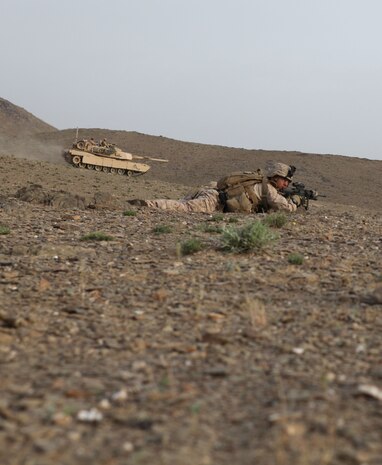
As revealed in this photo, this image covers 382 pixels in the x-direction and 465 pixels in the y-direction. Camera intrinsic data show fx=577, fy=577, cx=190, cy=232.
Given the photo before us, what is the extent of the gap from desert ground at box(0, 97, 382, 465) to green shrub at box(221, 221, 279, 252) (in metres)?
0.10

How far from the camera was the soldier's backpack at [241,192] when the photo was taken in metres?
11.4

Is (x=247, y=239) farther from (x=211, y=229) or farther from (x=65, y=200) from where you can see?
(x=65, y=200)

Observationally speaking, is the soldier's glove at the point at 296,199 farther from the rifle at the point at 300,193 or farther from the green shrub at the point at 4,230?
the green shrub at the point at 4,230

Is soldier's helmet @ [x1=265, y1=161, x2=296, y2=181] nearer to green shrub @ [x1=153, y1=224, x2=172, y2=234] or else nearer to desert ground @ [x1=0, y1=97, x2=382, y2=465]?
desert ground @ [x1=0, y1=97, x2=382, y2=465]

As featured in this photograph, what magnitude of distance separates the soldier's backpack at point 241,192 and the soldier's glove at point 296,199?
754 millimetres

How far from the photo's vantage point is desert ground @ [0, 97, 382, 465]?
2521 millimetres

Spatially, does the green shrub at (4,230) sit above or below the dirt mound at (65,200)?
below

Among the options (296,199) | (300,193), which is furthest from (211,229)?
(300,193)

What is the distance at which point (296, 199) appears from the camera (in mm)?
11734

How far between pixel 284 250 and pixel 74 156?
24817mm

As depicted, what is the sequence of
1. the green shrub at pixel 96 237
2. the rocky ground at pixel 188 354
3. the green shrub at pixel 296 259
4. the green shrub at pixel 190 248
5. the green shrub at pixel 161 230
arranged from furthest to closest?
1. the green shrub at pixel 161 230
2. the green shrub at pixel 96 237
3. the green shrub at pixel 190 248
4. the green shrub at pixel 296 259
5. the rocky ground at pixel 188 354

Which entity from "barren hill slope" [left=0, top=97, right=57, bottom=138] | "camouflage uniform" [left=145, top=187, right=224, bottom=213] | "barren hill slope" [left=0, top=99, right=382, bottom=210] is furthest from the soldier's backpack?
"barren hill slope" [left=0, top=97, right=57, bottom=138]

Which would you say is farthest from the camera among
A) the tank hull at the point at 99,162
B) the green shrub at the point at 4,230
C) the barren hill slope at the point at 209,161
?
the barren hill slope at the point at 209,161

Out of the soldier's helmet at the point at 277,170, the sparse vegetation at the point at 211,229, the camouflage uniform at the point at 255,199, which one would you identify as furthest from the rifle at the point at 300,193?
the sparse vegetation at the point at 211,229
